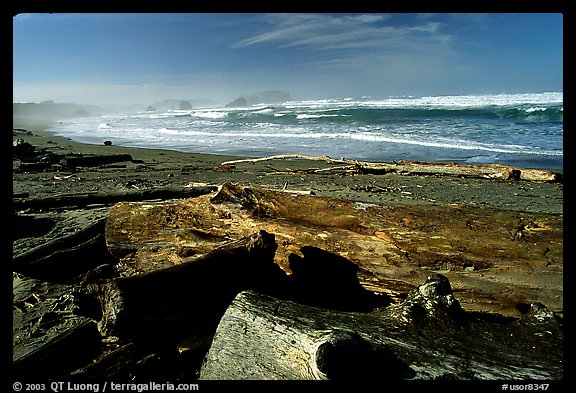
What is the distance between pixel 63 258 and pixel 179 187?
2885 millimetres

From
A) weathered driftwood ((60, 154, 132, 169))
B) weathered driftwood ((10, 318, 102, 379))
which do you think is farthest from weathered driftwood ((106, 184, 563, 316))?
weathered driftwood ((60, 154, 132, 169))

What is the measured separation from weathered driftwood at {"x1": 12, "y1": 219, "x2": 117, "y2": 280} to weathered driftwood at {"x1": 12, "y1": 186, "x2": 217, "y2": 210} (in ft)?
5.73

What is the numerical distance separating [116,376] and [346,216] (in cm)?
212

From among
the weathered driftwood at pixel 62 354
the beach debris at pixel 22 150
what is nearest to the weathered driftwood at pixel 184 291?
the weathered driftwood at pixel 62 354

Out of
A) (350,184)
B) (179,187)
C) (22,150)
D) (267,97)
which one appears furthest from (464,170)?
(267,97)

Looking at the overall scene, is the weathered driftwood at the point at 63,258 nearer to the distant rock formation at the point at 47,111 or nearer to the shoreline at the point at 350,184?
the shoreline at the point at 350,184

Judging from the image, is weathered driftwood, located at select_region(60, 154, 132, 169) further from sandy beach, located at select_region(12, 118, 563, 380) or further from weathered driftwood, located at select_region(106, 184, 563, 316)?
weathered driftwood, located at select_region(106, 184, 563, 316)

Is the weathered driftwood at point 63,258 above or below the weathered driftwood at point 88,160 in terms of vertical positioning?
below

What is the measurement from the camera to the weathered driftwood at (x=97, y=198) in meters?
5.32

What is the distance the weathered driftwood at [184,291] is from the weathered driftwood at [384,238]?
38cm

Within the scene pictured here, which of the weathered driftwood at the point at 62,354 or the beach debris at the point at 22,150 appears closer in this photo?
the weathered driftwood at the point at 62,354

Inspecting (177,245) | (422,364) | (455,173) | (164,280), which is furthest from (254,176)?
(422,364)

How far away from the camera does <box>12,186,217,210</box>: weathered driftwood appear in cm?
532

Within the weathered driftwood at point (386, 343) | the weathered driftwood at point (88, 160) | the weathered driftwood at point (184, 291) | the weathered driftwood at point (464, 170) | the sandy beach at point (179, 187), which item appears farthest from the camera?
the weathered driftwood at point (88, 160)
